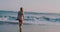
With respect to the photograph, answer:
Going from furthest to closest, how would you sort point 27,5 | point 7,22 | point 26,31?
point 27,5, point 7,22, point 26,31

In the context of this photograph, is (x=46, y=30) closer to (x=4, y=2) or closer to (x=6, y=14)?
(x=4, y=2)

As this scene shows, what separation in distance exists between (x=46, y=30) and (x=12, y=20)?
95.6 inches

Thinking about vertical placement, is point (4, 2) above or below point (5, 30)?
above

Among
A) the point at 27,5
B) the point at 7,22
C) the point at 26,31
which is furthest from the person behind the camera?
the point at 27,5

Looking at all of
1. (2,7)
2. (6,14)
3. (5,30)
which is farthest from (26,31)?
(6,14)

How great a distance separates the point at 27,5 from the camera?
401 inches

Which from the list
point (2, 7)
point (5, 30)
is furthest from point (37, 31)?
point (2, 7)

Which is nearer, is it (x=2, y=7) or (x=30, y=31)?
(x=30, y=31)

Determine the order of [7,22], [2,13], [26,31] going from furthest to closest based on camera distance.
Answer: [2,13], [7,22], [26,31]

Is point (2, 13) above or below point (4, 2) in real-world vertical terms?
below

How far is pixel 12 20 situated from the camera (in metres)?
9.88

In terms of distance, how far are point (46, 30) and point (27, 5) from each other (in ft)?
8.45

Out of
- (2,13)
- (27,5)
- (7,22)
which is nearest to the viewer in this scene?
(7,22)

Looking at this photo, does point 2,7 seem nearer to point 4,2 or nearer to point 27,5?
point 4,2
